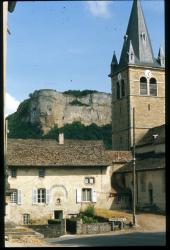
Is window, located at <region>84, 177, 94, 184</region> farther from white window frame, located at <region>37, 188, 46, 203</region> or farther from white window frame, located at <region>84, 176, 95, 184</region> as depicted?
white window frame, located at <region>37, 188, 46, 203</region>

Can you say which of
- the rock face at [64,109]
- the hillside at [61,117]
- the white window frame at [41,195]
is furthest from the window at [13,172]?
the rock face at [64,109]

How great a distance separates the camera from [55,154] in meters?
37.9

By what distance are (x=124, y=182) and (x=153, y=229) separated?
14.8 m

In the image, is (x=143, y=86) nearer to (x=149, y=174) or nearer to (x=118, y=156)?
(x=118, y=156)

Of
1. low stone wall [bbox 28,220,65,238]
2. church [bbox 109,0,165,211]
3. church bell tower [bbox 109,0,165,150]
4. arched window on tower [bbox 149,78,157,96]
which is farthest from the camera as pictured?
arched window on tower [bbox 149,78,157,96]

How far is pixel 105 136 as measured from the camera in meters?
86.1

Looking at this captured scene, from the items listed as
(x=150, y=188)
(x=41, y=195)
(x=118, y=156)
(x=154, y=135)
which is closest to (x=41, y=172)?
(x=41, y=195)

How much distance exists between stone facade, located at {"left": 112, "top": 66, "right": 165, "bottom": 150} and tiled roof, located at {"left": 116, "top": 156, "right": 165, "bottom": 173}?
7.30 m

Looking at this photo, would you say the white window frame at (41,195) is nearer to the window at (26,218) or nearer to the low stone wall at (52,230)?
the window at (26,218)

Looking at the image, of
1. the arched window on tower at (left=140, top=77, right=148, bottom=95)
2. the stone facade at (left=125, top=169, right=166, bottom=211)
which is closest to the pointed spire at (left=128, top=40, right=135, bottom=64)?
the arched window on tower at (left=140, top=77, right=148, bottom=95)

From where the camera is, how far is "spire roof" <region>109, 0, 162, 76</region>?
54544 mm

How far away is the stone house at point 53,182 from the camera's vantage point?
35156mm

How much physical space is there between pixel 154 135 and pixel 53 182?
41.6 feet

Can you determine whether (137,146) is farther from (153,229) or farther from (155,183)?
(153,229)
